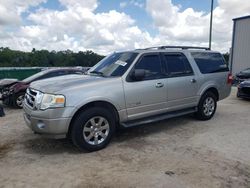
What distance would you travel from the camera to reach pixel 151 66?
5.41 meters

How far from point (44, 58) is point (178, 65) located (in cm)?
3823

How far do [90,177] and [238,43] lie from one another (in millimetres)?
23187

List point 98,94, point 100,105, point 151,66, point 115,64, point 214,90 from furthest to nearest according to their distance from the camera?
1. point 214,90
2. point 151,66
3. point 115,64
4. point 100,105
5. point 98,94

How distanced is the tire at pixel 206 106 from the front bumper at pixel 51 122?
3.62 m

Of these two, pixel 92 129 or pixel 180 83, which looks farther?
pixel 180 83

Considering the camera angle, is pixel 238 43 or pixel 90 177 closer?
pixel 90 177

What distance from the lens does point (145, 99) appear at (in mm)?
5160

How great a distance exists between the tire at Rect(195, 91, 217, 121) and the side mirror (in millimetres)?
2154

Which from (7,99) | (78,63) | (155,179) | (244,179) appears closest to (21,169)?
(155,179)

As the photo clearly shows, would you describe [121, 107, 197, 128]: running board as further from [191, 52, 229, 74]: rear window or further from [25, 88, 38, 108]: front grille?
[25, 88, 38, 108]: front grille

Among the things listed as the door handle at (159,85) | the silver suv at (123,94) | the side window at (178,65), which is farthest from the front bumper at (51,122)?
the side window at (178,65)

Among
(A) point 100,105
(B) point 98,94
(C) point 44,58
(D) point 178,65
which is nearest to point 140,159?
(A) point 100,105

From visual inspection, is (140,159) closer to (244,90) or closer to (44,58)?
(244,90)

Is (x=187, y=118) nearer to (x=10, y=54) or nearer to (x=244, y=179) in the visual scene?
(x=244, y=179)
